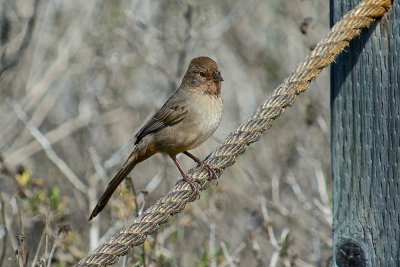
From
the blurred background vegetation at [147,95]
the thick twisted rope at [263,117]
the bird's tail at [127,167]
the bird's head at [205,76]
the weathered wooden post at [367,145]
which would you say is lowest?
the weathered wooden post at [367,145]

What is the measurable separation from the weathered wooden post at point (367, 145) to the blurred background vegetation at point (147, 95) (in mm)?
3615

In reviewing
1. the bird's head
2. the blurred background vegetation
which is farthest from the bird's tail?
the blurred background vegetation

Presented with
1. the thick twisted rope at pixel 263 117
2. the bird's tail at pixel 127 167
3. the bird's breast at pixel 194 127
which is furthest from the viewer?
the bird's breast at pixel 194 127

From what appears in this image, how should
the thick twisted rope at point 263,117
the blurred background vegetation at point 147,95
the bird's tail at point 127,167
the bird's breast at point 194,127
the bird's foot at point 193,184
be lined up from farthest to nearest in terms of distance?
1. the blurred background vegetation at point 147,95
2. the bird's breast at point 194,127
3. the bird's tail at point 127,167
4. the bird's foot at point 193,184
5. the thick twisted rope at point 263,117

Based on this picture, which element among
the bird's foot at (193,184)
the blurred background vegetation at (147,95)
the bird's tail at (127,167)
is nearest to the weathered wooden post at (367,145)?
the bird's foot at (193,184)

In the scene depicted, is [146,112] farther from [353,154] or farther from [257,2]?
[353,154]

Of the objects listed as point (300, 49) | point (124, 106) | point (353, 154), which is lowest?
point (353, 154)

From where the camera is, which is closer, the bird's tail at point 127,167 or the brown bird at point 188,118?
the bird's tail at point 127,167

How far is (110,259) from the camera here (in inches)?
121

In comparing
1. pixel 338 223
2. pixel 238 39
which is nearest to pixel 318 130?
pixel 238 39

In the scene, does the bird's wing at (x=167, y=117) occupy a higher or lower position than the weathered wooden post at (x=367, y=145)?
higher

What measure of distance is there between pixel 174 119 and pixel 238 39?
450 centimetres

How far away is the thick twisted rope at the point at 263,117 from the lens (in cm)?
314

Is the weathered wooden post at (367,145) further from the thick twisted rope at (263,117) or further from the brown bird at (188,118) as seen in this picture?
Answer: the brown bird at (188,118)
